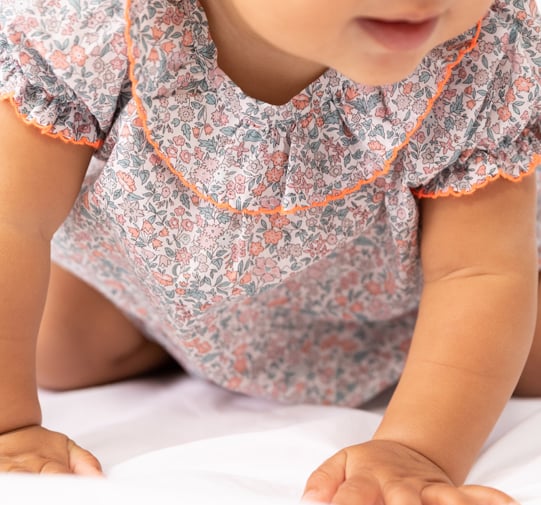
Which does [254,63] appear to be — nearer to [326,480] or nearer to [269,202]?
[269,202]

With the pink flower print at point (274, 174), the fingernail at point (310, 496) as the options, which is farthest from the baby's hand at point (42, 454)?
the pink flower print at point (274, 174)

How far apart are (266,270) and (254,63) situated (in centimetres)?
19

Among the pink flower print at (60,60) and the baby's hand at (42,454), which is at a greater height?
the pink flower print at (60,60)

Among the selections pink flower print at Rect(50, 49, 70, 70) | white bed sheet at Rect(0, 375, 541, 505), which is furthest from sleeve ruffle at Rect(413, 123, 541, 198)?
pink flower print at Rect(50, 49, 70, 70)

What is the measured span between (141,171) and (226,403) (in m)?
0.33

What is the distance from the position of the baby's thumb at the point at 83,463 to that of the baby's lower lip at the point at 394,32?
0.40m

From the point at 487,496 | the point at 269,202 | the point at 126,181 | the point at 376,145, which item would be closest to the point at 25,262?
the point at 126,181

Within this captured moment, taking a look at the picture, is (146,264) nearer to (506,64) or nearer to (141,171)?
(141,171)

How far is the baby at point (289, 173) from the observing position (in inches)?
30.7

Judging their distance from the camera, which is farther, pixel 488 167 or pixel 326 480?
pixel 488 167

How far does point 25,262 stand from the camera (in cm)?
82

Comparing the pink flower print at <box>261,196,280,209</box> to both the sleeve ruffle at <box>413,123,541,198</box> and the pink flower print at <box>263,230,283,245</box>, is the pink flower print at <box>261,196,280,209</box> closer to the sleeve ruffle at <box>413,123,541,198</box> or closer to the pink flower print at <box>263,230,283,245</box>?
the pink flower print at <box>263,230,283,245</box>

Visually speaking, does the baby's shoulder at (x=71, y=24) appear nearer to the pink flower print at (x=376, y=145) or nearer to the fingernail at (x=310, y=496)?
the pink flower print at (x=376, y=145)

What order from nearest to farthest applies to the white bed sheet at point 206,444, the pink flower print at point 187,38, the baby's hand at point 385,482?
1. the white bed sheet at point 206,444
2. the baby's hand at point 385,482
3. the pink flower print at point 187,38
